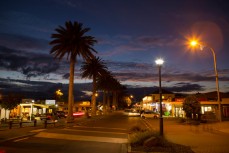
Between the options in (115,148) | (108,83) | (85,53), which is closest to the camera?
(115,148)

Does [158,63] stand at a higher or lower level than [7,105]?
higher

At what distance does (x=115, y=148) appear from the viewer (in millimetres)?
14125

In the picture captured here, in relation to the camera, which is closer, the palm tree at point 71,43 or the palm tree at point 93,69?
the palm tree at point 71,43

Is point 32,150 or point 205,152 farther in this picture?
point 32,150

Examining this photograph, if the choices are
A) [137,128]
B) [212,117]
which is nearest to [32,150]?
[137,128]

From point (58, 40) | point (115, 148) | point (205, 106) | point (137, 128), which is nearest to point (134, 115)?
point (205, 106)

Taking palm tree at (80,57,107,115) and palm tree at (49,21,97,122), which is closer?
palm tree at (49,21,97,122)

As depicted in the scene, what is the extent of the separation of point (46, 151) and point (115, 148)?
370cm

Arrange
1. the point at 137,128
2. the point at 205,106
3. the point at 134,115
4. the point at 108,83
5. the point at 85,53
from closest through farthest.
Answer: the point at 137,128, the point at 85,53, the point at 205,106, the point at 134,115, the point at 108,83

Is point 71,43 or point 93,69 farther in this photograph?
point 93,69

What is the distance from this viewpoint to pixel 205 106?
46.2 meters

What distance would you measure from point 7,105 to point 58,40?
11.8m

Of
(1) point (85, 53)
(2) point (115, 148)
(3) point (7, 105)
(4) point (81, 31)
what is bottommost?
(2) point (115, 148)

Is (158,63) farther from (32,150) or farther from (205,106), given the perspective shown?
(205,106)
